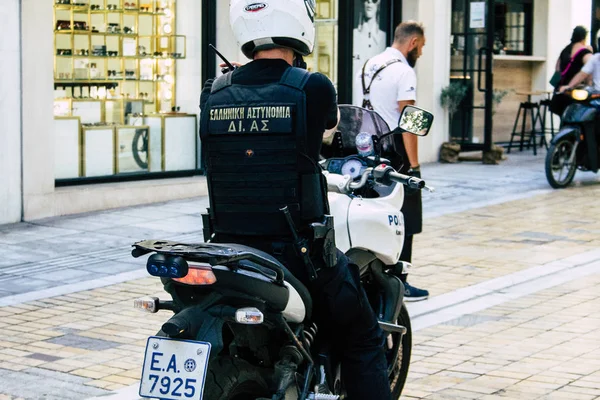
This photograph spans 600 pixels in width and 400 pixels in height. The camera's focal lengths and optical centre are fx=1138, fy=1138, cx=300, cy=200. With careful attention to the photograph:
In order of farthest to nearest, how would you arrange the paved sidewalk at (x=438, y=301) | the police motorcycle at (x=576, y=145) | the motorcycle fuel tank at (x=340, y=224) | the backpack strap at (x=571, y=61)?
the backpack strap at (x=571, y=61), the police motorcycle at (x=576, y=145), the paved sidewalk at (x=438, y=301), the motorcycle fuel tank at (x=340, y=224)

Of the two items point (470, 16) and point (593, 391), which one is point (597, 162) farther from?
point (593, 391)

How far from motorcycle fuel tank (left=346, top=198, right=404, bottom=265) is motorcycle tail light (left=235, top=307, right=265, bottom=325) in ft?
3.93

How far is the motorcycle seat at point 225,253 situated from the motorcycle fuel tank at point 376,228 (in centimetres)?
87

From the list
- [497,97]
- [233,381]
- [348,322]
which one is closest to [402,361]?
[348,322]

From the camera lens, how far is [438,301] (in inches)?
311

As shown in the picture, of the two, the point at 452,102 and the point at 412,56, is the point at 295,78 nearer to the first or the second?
the point at 412,56

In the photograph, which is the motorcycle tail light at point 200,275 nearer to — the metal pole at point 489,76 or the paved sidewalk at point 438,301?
the paved sidewalk at point 438,301

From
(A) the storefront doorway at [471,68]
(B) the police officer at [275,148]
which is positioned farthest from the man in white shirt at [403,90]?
(A) the storefront doorway at [471,68]

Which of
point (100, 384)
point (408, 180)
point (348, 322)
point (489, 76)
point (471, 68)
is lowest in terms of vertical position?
point (100, 384)

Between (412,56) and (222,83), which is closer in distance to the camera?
(222,83)

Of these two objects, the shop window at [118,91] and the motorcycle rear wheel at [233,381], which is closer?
the motorcycle rear wheel at [233,381]

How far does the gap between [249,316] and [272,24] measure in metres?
1.11

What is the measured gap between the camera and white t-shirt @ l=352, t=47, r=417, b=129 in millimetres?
7867

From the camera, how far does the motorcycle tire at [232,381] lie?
3.84 meters
